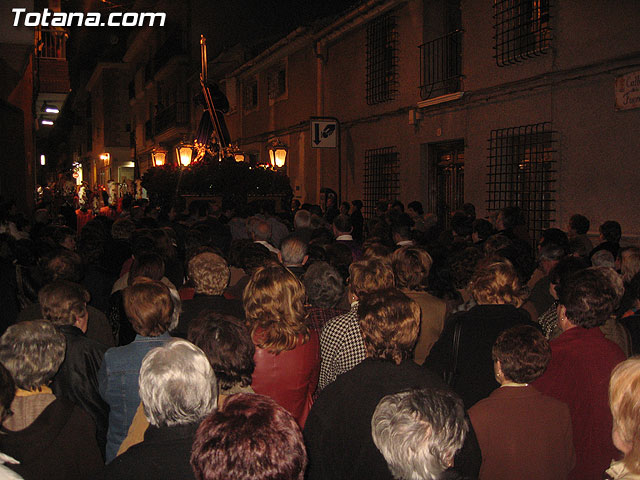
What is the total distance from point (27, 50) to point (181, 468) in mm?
9977

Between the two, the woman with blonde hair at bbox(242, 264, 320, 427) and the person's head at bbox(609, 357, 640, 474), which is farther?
the woman with blonde hair at bbox(242, 264, 320, 427)

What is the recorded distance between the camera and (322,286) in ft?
14.8

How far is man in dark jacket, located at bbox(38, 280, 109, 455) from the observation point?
3705 mm

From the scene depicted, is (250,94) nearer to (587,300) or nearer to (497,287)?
(497,287)

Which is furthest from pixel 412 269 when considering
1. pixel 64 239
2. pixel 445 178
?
pixel 445 178

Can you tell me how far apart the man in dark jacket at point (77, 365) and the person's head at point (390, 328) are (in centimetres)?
166

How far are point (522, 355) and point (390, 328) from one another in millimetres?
624

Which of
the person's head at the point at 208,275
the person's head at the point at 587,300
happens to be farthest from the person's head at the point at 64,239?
the person's head at the point at 587,300

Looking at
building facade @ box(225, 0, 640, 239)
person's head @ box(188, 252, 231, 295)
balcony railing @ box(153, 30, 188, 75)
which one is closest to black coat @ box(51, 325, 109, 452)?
person's head @ box(188, 252, 231, 295)

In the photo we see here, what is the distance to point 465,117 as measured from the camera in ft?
39.8

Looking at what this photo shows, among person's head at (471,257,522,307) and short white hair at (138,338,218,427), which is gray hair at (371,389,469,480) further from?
person's head at (471,257,522,307)

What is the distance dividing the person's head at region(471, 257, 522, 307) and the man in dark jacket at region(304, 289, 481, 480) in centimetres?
94

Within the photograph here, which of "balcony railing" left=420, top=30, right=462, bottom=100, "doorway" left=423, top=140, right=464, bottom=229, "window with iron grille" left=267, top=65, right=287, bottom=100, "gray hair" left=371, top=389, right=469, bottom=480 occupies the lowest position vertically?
"gray hair" left=371, top=389, right=469, bottom=480

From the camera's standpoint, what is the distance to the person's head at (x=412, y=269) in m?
4.71
